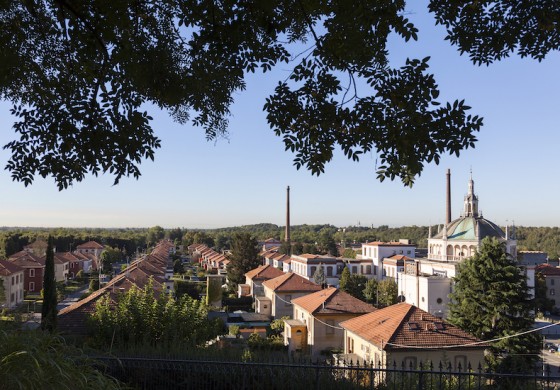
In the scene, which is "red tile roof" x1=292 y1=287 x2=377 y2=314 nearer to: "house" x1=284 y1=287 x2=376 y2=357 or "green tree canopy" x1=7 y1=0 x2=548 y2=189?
"house" x1=284 y1=287 x2=376 y2=357

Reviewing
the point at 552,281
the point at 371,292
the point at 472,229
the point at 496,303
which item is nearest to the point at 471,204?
the point at 472,229

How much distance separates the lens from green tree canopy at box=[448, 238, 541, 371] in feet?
63.3

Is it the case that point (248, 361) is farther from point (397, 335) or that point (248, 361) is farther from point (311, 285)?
point (311, 285)

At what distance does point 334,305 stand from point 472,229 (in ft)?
82.1

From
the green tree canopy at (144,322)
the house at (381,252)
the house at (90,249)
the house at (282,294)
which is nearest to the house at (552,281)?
the house at (381,252)

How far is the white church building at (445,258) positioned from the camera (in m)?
34.4

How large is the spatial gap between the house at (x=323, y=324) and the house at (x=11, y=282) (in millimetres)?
22850

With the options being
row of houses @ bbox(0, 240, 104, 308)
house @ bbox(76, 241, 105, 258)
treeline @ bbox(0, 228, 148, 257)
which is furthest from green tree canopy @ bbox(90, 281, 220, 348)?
house @ bbox(76, 241, 105, 258)

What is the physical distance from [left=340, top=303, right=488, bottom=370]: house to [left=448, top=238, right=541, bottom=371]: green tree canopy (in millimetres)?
3628

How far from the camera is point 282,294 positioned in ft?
105

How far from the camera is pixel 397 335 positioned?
16078 millimetres

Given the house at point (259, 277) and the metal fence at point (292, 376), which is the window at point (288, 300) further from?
the metal fence at point (292, 376)

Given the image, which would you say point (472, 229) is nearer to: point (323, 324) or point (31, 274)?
point (323, 324)

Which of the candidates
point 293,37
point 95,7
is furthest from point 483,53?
point 95,7
